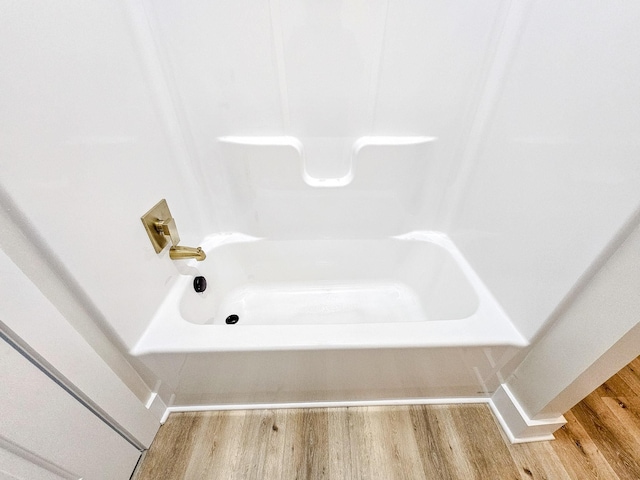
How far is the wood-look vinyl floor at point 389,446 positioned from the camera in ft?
3.11

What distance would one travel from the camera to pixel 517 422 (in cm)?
99

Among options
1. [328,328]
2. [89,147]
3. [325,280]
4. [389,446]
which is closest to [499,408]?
[389,446]

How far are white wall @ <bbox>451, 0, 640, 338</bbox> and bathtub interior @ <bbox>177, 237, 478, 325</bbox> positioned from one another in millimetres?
346

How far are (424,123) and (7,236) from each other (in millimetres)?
1267

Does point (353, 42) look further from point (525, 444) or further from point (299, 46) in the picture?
point (525, 444)

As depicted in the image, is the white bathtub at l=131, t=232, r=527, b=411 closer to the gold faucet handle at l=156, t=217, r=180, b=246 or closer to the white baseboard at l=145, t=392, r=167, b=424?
the white baseboard at l=145, t=392, r=167, b=424

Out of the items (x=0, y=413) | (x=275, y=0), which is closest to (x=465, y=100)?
(x=275, y=0)

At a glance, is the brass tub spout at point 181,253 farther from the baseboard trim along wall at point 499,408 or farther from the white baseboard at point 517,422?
the white baseboard at point 517,422

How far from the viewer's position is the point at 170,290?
1021 mm

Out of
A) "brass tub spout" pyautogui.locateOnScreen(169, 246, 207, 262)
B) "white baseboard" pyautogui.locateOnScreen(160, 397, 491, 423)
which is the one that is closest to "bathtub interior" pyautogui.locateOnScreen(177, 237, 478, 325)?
"brass tub spout" pyautogui.locateOnScreen(169, 246, 207, 262)

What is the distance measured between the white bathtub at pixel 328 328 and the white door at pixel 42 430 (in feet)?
0.65

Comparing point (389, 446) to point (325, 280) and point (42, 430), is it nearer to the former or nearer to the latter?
point (325, 280)

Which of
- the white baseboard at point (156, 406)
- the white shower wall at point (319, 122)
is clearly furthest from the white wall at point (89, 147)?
the white baseboard at point (156, 406)

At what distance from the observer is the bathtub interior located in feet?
4.33
